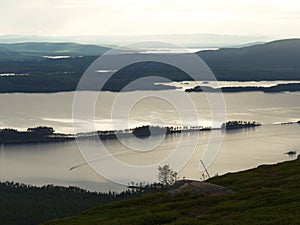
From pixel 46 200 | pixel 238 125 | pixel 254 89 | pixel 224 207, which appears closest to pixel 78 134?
pixel 238 125

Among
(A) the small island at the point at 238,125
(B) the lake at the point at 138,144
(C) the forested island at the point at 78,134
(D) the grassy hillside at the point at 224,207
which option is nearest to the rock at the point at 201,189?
(D) the grassy hillside at the point at 224,207

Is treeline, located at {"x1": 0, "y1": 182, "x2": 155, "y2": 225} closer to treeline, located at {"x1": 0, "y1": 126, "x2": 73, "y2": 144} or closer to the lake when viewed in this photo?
the lake

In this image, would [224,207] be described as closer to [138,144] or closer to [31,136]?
[138,144]

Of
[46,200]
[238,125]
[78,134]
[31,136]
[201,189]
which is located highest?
[201,189]

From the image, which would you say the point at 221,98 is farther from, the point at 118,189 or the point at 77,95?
the point at 118,189

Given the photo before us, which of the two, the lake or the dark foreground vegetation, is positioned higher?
the dark foreground vegetation

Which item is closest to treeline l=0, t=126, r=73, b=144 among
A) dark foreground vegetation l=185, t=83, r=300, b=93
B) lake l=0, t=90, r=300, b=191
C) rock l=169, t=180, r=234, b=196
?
lake l=0, t=90, r=300, b=191
